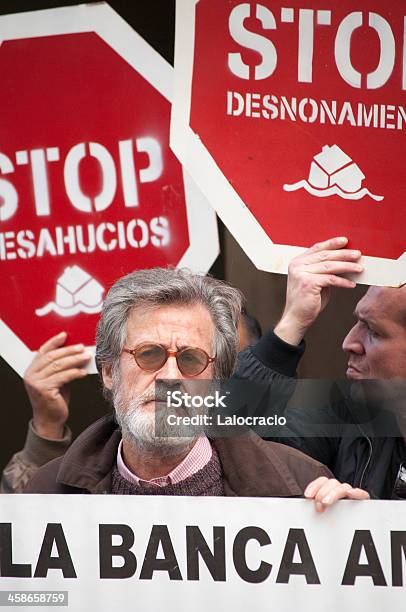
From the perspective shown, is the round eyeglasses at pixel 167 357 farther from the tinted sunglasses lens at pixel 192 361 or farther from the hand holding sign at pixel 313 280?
the hand holding sign at pixel 313 280

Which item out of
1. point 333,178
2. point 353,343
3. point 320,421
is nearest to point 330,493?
point 320,421

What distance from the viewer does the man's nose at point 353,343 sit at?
2826 mm

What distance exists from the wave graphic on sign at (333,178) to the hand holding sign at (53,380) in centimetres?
74

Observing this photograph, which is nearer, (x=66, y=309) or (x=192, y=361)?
(x=192, y=361)

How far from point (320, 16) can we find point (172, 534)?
4.48 ft


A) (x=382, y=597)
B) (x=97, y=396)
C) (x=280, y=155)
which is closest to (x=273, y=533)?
(x=382, y=597)

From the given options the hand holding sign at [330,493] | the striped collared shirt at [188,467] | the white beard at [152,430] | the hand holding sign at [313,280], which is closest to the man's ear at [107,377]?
the white beard at [152,430]

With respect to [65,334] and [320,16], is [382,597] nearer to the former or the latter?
[65,334]

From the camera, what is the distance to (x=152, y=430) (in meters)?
2.63

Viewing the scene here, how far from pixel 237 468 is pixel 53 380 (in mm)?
602

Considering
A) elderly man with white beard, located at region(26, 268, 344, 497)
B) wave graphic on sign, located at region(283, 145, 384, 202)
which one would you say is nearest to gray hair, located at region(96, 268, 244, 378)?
elderly man with white beard, located at region(26, 268, 344, 497)

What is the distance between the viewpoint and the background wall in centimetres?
281

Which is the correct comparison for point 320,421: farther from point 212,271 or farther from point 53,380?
point 53,380

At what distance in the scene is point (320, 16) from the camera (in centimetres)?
279
